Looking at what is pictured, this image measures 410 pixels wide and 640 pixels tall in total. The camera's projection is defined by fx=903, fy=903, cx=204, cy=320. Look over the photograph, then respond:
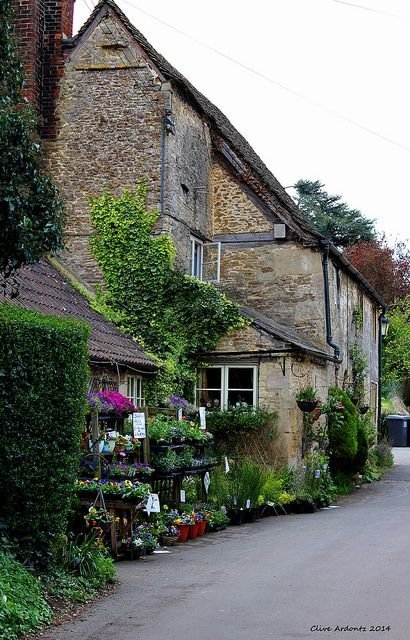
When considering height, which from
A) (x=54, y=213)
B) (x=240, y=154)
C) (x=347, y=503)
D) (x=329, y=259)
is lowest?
(x=347, y=503)

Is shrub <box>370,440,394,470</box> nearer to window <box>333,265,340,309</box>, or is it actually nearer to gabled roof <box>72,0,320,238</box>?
window <box>333,265,340,309</box>

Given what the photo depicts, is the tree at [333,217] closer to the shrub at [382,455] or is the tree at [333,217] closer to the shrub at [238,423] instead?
the shrub at [382,455]

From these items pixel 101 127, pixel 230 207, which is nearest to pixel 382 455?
pixel 230 207

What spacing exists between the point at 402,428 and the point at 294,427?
21.9 metres

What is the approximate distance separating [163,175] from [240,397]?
4.89 metres

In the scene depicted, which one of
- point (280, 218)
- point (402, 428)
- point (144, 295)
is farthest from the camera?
point (402, 428)

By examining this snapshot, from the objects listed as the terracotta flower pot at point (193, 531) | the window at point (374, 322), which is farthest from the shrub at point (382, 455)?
the terracotta flower pot at point (193, 531)

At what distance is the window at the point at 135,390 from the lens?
660 inches

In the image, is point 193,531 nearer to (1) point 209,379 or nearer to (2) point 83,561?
(2) point 83,561

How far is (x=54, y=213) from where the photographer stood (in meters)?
9.03

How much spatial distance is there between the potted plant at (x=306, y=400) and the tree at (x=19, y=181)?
1023 centimetres

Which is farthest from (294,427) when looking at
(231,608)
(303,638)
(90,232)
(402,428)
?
(402,428)

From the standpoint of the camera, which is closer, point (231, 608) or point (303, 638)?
point (303, 638)

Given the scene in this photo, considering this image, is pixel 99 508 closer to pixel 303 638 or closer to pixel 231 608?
pixel 231 608
